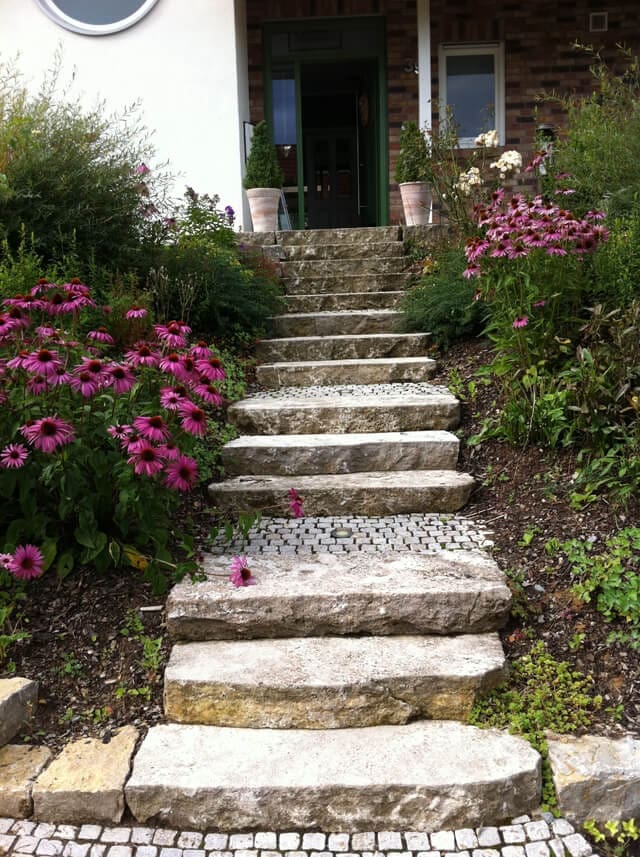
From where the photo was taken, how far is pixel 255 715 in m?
2.22

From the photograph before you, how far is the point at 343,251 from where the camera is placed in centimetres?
652

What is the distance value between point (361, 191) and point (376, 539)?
943 centimetres

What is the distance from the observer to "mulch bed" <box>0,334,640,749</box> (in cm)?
223

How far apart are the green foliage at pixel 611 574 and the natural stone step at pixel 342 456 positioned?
0.88 m

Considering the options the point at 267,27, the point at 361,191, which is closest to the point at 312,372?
the point at 267,27

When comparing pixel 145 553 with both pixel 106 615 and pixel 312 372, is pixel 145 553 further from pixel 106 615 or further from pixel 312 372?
pixel 312 372

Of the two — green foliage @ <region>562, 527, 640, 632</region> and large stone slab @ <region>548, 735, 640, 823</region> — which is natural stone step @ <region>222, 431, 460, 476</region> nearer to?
green foliage @ <region>562, 527, 640, 632</region>

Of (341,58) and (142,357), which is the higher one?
(341,58)

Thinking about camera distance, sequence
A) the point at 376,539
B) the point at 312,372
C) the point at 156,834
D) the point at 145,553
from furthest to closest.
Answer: the point at 312,372 → the point at 376,539 → the point at 145,553 → the point at 156,834

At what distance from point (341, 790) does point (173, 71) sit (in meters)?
7.43

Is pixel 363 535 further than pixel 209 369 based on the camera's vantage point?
Yes

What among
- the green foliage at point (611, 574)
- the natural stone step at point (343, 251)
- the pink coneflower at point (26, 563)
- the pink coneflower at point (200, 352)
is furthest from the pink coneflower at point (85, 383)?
the natural stone step at point (343, 251)

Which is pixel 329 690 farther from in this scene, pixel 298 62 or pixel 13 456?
pixel 298 62

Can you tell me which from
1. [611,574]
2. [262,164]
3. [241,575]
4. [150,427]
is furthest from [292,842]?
[262,164]
